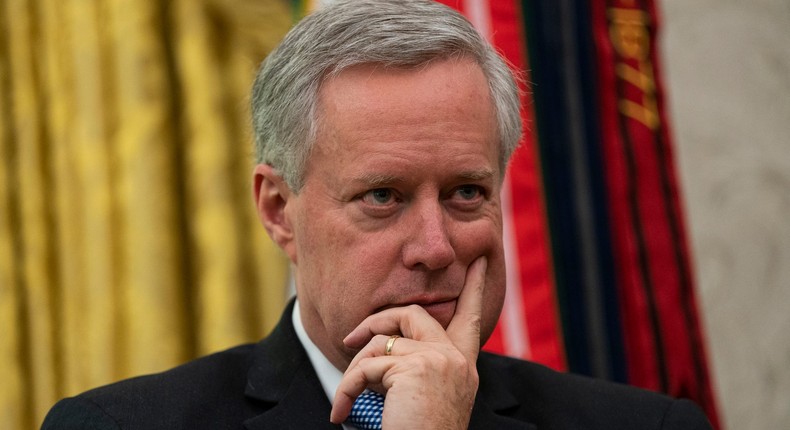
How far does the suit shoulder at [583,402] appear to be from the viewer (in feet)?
6.96

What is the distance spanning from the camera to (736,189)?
384cm

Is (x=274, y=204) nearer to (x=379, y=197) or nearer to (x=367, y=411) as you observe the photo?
(x=379, y=197)

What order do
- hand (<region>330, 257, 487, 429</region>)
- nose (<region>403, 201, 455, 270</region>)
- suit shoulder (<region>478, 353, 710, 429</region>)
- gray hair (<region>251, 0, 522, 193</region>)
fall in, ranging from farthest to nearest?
suit shoulder (<region>478, 353, 710, 429</region>)
gray hair (<region>251, 0, 522, 193</region>)
nose (<region>403, 201, 455, 270</region>)
hand (<region>330, 257, 487, 429</region>)

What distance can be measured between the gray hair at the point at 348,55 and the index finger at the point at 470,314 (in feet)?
0.90

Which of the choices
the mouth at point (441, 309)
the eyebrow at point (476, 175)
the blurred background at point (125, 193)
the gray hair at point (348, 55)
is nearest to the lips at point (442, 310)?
the mouth at point (441, 309)

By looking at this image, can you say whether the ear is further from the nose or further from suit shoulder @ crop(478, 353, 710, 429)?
suit shoulder @ crop(478, 353, 710, 429)

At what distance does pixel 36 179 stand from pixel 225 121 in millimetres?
571

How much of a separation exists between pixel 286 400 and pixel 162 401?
25cm

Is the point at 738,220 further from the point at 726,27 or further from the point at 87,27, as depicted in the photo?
the point at 87,27

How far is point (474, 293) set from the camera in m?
1.87

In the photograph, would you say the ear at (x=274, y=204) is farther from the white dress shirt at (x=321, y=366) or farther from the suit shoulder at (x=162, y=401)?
the suit shoulder at (x=162, y=401)

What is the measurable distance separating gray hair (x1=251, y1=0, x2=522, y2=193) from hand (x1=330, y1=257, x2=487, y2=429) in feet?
1.16

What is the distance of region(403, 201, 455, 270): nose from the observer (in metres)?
1.78

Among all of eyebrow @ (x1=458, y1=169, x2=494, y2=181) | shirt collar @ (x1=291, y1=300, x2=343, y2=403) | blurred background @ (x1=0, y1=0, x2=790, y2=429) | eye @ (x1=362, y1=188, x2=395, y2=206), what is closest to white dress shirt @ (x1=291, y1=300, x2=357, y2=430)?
shirt collar @ (x1=291, y1=300, x2=343, y2=403)
